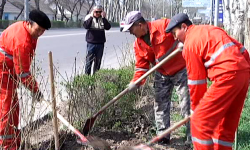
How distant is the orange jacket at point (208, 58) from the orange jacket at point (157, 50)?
118 cm

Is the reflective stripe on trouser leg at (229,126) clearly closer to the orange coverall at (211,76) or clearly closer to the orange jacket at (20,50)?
the orange coverall at (211,76)

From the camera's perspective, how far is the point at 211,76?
11.1 ft

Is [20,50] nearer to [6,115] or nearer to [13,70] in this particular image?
[13,70]

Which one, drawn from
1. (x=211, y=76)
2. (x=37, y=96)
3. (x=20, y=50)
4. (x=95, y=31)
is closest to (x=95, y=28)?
(x=95, y=31)

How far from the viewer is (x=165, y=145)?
16.4 ft

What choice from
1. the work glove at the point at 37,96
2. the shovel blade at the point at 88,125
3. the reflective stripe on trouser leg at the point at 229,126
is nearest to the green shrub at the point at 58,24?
the shovel blade at the point at 88,125

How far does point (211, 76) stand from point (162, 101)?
1.73 meters

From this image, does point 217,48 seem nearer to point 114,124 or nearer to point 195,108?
point 195,108

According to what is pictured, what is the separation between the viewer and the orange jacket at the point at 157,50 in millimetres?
4676

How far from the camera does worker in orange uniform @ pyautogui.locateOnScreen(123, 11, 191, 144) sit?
4.65m

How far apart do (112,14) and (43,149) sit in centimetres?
7892

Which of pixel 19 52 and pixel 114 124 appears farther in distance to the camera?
pixel 114 124

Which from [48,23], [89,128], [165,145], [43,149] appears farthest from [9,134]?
[165,145]

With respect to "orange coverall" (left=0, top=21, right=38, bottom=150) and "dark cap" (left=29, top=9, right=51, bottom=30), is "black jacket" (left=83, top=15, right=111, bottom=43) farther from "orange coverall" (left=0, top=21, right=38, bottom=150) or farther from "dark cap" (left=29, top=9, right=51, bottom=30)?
"dark cap" (left=29, top=9, right=51, bottom=30)
